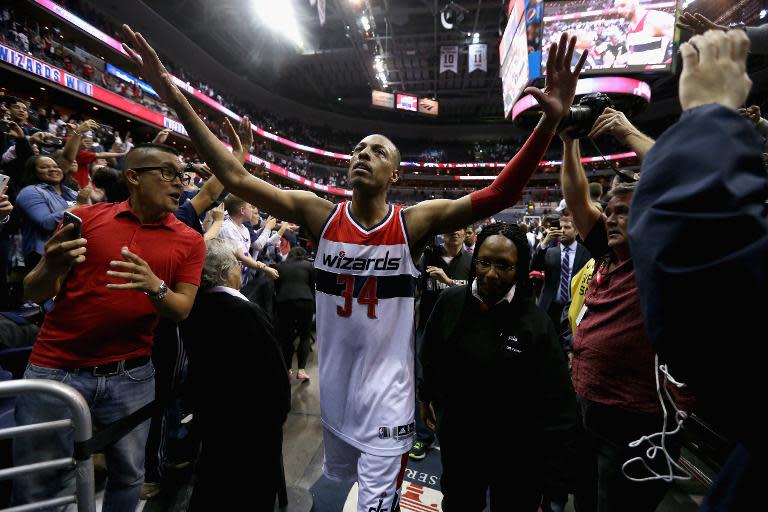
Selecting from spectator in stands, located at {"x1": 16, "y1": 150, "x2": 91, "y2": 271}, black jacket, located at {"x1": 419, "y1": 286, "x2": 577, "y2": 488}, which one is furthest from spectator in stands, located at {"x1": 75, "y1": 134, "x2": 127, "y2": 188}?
black jacket, located at {"x1": 419, "y1": 286, "x2": 577, "y2": 488}

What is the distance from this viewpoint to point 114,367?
6.37 feet

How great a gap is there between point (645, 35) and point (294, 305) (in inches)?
424

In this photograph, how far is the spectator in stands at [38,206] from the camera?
315 centimetres

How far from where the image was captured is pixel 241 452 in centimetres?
212

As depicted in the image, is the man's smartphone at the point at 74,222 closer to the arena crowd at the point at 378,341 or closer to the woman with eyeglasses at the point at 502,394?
the arena crowd at the point at 378,341

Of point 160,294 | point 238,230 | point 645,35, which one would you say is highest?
point 645,35

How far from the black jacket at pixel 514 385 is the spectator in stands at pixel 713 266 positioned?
4.18 ft

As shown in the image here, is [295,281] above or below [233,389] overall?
above

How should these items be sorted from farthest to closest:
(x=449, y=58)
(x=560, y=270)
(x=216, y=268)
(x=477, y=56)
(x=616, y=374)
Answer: (x=449, y=58)
(x=477, y=56)
(x=560, y=270)
(x=216, y=268)
(x=616, y=374)

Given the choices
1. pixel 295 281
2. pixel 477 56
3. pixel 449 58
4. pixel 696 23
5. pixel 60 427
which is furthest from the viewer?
pixel 449 58

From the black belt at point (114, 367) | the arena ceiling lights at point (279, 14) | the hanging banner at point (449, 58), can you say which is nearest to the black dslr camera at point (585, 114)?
the black belt at point (114, 367)

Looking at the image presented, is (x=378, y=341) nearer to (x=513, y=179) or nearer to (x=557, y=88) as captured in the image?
(x=513, y=179)

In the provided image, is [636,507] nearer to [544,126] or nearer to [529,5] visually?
[544,126]

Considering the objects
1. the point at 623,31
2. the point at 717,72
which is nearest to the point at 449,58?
the point at 623,31
